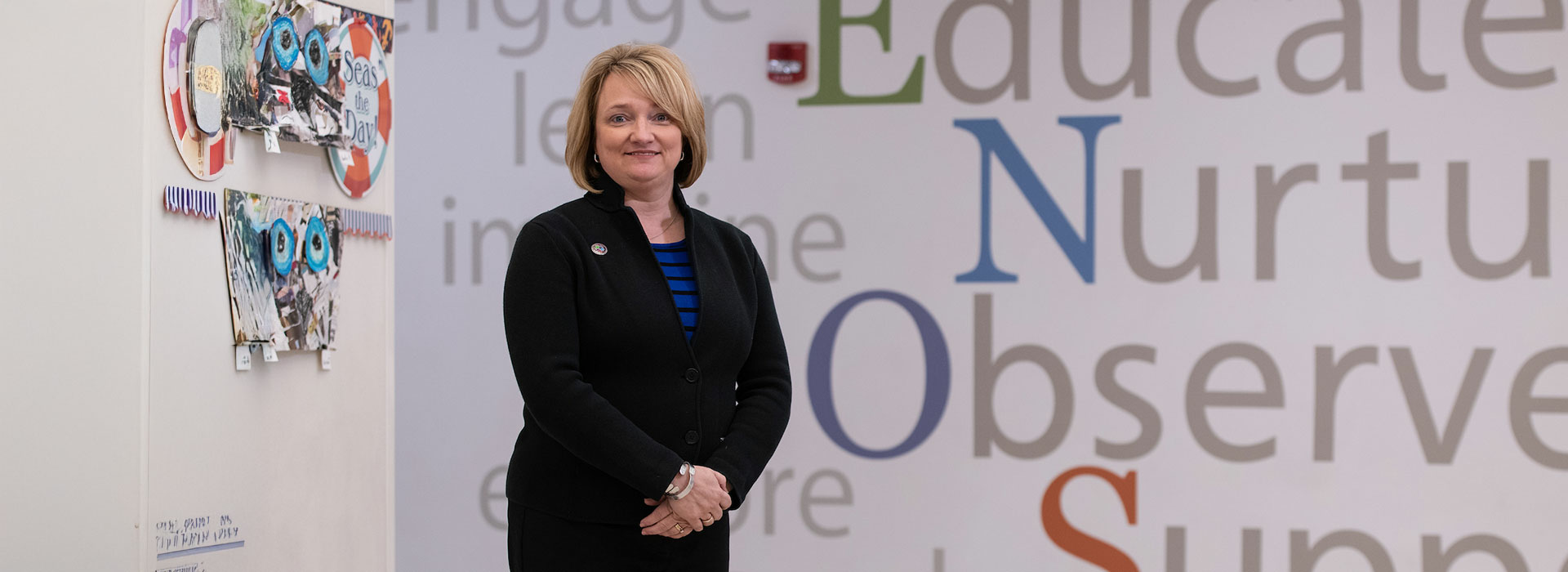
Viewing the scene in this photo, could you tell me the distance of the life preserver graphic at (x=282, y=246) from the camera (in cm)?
203

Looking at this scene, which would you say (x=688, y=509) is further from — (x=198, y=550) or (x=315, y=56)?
(x=315, y=56)

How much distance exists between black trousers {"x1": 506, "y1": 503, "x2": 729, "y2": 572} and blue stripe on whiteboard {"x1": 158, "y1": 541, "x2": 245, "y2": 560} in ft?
1.98

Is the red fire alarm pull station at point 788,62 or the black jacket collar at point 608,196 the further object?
the red fire alarm pull station at point 788,62

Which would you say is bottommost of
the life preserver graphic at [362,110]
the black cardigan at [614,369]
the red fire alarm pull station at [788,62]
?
the black cardigan at [614,369]

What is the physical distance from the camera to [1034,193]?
3330 millimetres

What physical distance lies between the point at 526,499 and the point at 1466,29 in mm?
2762

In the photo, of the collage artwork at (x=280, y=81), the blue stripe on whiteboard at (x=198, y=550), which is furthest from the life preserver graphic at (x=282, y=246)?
the blue stripe on whiteboard at (x=198, y=550)

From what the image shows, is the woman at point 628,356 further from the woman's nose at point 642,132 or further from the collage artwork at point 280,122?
the collage artwork at point 280,122

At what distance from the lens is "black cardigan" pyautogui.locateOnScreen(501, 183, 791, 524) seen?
146 cm

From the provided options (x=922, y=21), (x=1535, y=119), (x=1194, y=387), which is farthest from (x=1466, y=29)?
(x=922, y=21)

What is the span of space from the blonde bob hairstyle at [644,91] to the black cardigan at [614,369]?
53mm

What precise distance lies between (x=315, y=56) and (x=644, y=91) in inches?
34.0

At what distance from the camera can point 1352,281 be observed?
3.21 m

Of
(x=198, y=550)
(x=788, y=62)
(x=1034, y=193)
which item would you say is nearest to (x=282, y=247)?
(x=198, y=550)
